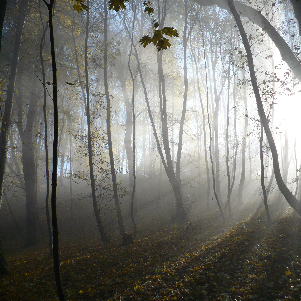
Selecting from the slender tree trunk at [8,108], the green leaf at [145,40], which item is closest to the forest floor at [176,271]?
the slender tree trunk at [8,108]

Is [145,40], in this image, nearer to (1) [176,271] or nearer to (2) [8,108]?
(1) [176,271]

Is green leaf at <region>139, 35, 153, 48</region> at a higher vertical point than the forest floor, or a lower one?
higher

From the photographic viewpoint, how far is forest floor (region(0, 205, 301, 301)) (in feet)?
14.0

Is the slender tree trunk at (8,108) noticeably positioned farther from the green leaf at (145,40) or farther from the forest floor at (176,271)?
the green leaf at (145,40)

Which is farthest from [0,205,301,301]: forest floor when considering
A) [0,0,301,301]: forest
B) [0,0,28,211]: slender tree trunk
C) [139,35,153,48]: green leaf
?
[139,35,153,48]: green leaf

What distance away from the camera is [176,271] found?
524 centimetres

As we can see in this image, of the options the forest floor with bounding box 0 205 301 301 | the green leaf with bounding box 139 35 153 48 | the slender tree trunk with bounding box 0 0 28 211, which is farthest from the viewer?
the slender tree trunk with bounding box 0 0 28 211

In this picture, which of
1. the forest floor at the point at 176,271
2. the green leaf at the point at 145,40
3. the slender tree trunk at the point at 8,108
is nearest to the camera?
the green leaf at the point at 145,40

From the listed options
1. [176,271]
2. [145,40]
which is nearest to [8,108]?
[145,40]

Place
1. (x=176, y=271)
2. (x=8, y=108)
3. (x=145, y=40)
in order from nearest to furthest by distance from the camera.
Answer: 1. (x=145, y=40)
2. (x=176, y=271)
3. (x=8, y=108)

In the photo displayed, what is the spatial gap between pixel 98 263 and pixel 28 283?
6.74 feet

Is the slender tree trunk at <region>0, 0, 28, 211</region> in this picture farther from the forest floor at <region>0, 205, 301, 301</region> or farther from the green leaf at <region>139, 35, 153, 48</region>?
the green leaf at <region>139, 35, 153, 48</region>

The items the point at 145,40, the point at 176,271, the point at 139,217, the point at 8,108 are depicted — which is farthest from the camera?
the point at 139,217

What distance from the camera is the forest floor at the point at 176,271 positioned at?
4.26 meters
